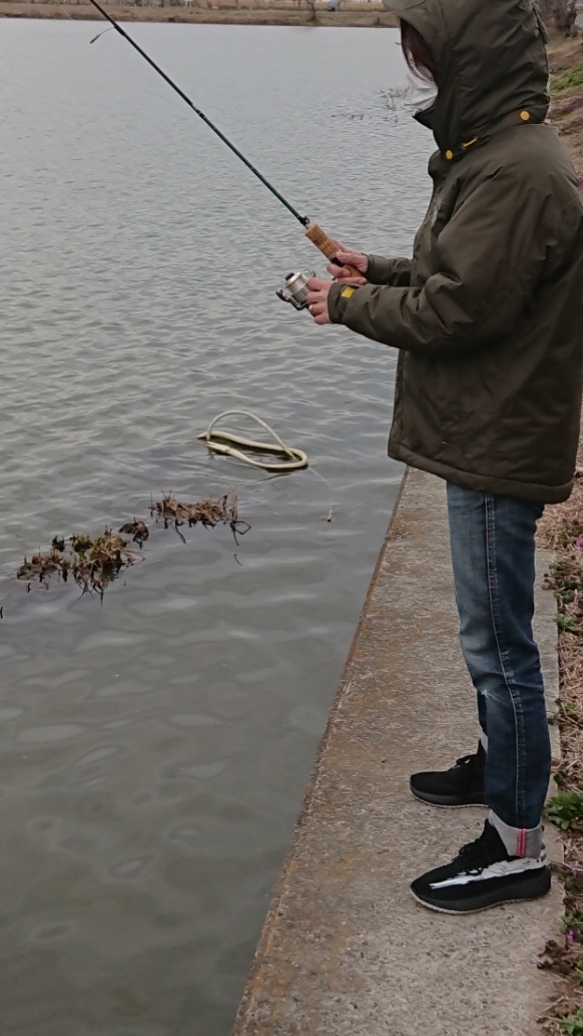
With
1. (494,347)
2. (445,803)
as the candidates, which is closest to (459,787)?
(445,803)

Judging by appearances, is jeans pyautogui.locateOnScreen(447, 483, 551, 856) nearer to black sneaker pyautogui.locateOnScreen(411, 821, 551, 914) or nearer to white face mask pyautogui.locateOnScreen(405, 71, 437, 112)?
black sneaker pyautogui.locateOnScreen(411, 821, 551, 914)

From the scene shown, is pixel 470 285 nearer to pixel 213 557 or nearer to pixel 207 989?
pixel 207 989

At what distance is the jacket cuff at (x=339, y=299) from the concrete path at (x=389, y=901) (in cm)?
148

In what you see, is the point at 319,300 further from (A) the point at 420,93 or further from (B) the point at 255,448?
(B) the point at 255,448

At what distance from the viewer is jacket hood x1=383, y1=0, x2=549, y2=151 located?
8.03 ft

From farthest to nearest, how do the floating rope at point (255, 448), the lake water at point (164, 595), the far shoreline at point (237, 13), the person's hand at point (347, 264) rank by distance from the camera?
the far shoreline at point (237, 13)
the floating rope at point (255, 448)
the lake water at point (164, 595)
the person's hand at point (347, 264)

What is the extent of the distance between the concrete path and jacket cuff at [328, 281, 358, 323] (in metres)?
1.48


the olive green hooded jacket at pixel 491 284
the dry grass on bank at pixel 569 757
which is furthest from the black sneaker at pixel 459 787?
the olive green hooded jacket at pixel 491 284

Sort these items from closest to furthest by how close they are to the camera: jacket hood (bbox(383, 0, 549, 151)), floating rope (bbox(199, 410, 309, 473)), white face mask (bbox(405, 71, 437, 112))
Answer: jacket hood (bbox(383, 0, 549, 151))
white face mask (bbox(405, 71, 437, 112))
floating rope (bbox(199, 410, 309, 473))

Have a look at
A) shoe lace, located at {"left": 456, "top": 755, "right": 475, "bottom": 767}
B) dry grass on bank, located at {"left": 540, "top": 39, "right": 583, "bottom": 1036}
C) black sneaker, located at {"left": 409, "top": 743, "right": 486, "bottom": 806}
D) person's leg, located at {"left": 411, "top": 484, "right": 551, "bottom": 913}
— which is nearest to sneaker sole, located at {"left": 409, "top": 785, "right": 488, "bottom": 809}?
black sneaker, located at {"left": 409, "top": 743, "right": 486, "bottom": 806}

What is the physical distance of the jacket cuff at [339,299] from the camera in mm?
2828

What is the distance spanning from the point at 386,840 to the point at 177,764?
159 cm

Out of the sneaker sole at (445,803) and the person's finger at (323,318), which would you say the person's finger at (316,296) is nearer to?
the person's finger at (323,318)

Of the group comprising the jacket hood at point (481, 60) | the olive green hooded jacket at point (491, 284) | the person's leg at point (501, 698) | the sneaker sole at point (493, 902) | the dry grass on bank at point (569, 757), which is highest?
the jacket hood at point (481, 60)
